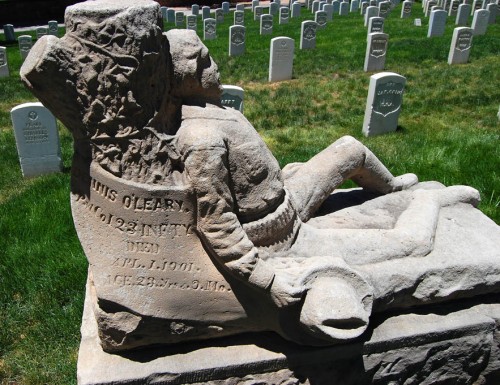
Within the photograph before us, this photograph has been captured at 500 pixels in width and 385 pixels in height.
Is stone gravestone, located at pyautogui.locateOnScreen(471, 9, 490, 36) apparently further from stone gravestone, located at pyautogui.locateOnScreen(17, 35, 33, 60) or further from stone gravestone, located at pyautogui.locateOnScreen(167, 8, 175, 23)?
stone gravestone, located at pyautogui.locateOnScreen(17, 35, 33, 60)

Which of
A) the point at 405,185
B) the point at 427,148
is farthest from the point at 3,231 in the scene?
the point at 427,148

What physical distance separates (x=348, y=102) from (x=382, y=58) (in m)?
2.62

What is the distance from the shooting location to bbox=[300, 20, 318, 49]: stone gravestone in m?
12.1

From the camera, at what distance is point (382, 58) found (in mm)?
10109

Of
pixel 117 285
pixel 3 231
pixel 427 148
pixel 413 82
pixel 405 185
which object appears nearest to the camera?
pixel 117 285

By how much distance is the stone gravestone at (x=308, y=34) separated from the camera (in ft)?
39.7

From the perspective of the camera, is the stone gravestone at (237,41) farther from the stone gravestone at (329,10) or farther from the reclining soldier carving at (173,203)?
the reclining soldier carving at (173,203)

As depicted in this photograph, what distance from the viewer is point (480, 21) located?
520 inches

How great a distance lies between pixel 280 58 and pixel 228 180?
7864 millimetres

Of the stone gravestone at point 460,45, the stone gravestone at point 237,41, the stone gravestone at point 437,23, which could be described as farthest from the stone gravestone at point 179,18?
the stone gravestone at point 460,45

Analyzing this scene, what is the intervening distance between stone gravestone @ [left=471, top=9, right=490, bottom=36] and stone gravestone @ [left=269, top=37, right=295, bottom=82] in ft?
21.5

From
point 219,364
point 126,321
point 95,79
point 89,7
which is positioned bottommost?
point 219,364

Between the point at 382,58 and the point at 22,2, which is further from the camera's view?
the point at 22,2

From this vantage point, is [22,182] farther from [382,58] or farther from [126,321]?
[382,58]
